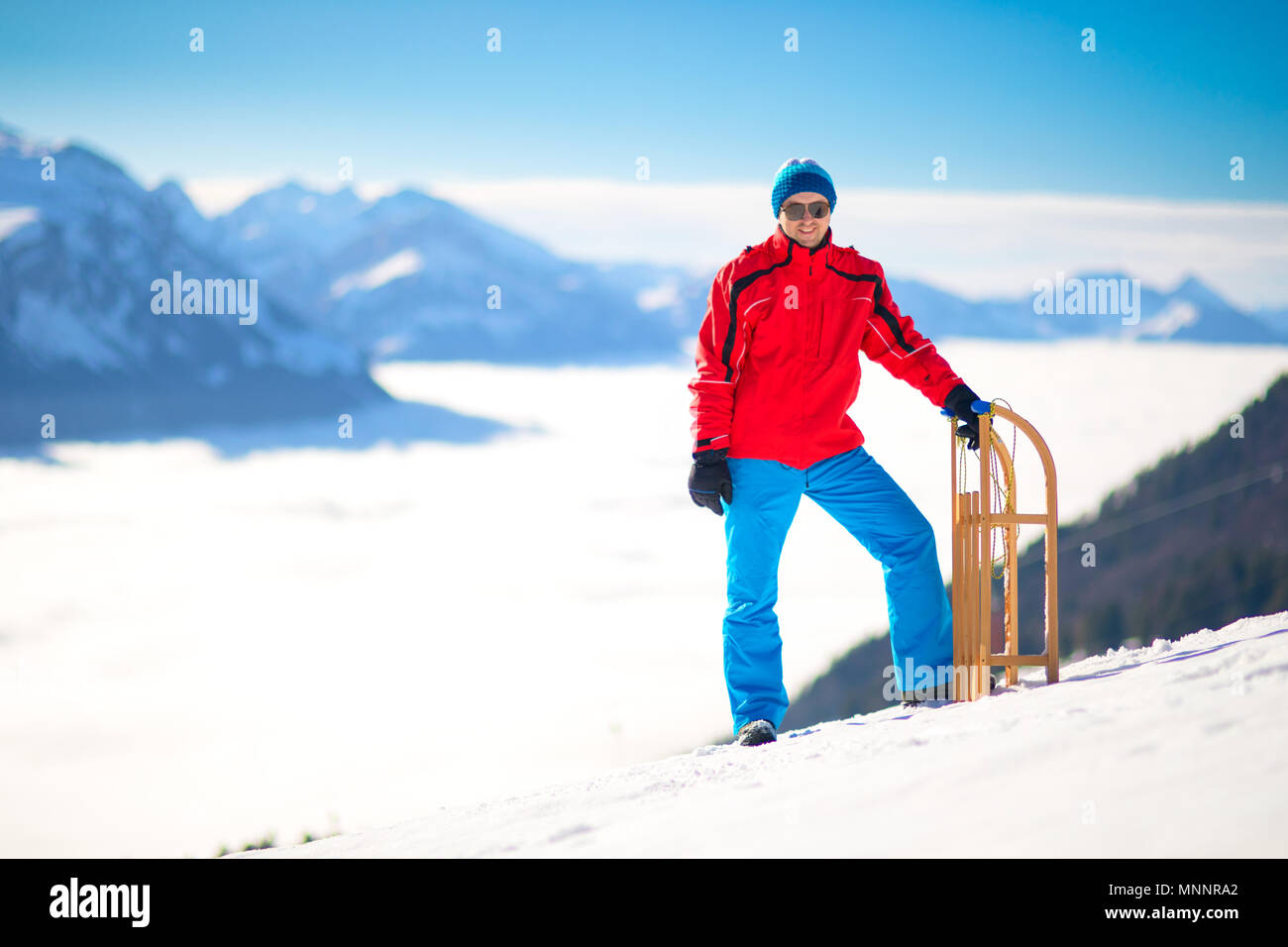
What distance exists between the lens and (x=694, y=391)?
3576mm

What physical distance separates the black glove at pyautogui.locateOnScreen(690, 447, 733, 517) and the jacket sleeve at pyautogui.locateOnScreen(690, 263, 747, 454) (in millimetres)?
29

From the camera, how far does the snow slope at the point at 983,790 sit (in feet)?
6.44

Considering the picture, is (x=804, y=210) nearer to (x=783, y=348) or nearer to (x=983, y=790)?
(x=783, y=348)

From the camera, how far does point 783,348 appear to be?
3.53 metres

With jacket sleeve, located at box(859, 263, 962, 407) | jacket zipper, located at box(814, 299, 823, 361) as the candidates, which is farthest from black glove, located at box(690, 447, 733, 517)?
jacket sleeve, located at box(859, 263, 962, 407)

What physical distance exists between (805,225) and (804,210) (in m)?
0.05

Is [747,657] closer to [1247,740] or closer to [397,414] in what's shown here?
[1247,740]

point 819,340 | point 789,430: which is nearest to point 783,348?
point 819,340

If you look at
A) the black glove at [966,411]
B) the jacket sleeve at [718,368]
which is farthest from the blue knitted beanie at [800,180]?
the black glove at [966,411]

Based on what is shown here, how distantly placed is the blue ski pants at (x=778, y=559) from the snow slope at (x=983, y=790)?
13.5 inches

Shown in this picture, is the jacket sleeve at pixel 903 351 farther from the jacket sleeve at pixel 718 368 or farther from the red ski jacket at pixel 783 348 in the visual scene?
the jacket sleeve at pixel 718 368

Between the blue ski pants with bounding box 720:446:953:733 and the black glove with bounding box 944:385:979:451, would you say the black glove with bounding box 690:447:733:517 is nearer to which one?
the blue ski pants with bounding box 720:446:953:733

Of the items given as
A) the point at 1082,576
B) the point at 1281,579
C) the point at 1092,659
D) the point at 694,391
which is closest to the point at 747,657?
the point at 694,391
